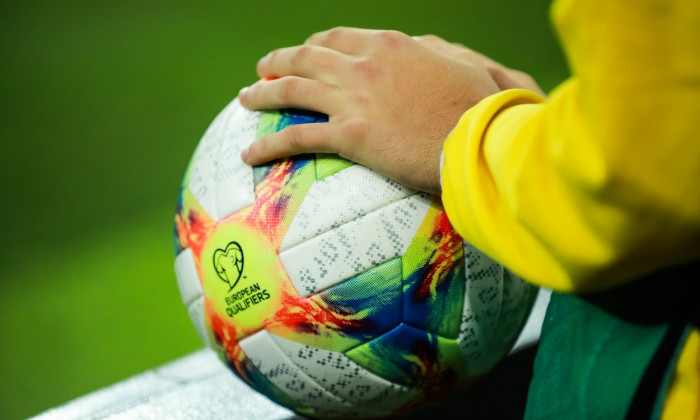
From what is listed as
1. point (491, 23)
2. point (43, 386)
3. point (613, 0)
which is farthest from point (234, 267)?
point (491, 23)

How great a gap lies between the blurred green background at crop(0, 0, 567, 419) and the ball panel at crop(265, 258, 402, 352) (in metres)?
0.82

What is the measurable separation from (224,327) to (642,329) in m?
0.39

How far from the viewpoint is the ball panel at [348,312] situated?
1.96 feet

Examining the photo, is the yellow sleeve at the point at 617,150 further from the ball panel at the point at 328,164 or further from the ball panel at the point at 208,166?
the ball panel at the point at 208,166

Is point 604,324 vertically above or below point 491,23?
above

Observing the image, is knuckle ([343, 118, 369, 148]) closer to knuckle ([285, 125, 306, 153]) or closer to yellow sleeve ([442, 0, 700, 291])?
knuckle ([285, 125, 306, 153])

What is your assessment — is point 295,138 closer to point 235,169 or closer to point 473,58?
point 235,169

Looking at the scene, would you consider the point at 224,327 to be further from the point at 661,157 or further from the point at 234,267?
the point at 661,157

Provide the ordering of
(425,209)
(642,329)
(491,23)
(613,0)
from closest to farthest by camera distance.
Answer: (613,0)
(642,329)
(425,209)
(491,23)

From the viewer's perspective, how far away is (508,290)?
0.65 metres

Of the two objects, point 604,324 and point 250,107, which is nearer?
point 604,324

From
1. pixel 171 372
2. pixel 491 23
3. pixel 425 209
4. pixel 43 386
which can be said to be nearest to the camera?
pixel 425 209

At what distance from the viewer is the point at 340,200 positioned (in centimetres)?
60

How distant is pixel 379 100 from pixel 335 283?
6.3 inches
